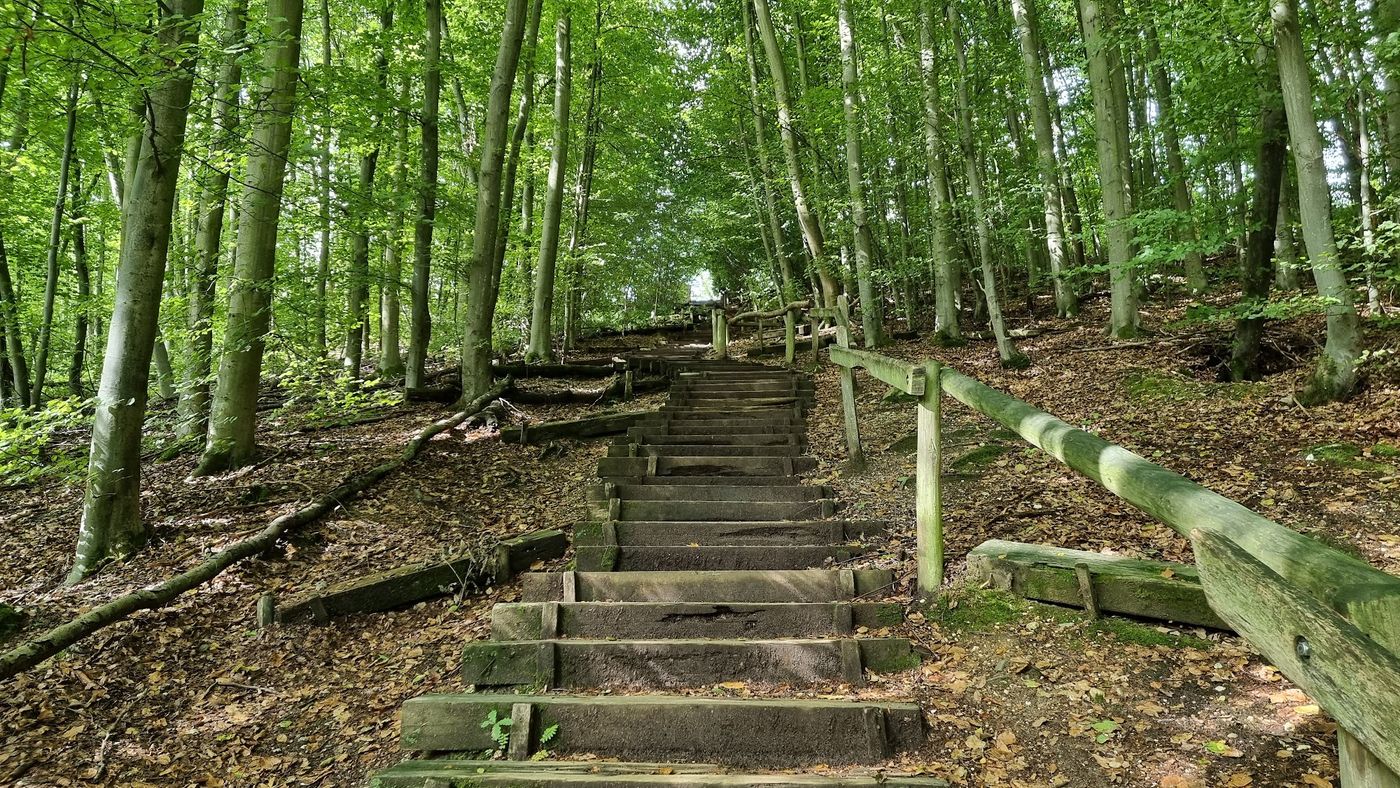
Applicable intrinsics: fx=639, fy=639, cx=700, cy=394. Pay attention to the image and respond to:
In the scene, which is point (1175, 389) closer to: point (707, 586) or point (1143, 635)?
point (1143, 635)

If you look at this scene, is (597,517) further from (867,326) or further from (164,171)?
(867,326)

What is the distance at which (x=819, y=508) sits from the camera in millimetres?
5848

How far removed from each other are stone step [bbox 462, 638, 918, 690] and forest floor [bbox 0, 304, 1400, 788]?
0.16 meters

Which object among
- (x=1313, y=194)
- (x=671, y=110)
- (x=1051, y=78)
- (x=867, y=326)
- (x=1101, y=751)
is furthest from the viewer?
(x=671, y=110)

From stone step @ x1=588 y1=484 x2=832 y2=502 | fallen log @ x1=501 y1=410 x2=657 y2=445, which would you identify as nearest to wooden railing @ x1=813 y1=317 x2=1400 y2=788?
stone step @ x1=588 y1=484 x2=832 y2=502

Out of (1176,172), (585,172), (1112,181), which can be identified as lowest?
(1112,181)

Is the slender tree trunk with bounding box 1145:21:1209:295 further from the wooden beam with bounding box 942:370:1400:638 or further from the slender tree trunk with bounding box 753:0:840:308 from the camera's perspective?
the wooden beam with bounding box 942:370:1400:638

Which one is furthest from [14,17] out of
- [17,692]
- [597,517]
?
[597,517]

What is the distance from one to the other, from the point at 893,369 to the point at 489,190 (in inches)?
313

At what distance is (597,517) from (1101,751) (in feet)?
13.7

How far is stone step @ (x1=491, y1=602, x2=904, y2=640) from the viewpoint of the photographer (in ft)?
13.4

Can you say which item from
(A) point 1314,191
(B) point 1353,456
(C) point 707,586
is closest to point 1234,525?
(C) point 707,586

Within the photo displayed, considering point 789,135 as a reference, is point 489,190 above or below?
below

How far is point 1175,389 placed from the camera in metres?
7.73
